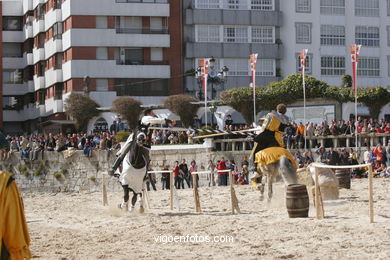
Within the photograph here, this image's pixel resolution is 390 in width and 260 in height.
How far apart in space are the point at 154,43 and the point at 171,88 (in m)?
3.63

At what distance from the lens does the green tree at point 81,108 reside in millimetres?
56156

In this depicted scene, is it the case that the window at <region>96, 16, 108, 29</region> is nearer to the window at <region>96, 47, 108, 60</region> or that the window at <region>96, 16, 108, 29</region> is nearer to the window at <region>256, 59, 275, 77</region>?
the window at <region>96, 47, 108, 60</region>

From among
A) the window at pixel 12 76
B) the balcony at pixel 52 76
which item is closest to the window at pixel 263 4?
the balcony at pixel 52 76

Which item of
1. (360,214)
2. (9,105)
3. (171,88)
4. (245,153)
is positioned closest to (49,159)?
(245,153)

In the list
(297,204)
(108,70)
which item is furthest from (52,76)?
(297,204)

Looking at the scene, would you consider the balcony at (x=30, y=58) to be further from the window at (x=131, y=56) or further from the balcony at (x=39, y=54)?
the window at (x=131, y=56)

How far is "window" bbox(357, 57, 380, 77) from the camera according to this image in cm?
6462

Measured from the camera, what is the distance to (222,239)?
14812 mm

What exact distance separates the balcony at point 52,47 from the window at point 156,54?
23.7 ft

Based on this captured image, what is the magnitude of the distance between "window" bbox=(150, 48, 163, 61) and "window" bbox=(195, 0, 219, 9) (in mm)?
4415

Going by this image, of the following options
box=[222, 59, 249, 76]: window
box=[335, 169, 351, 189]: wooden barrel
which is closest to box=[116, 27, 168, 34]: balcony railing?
box=[222, 59, 249, 76]: window

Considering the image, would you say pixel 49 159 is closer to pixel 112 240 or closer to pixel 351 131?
pixel 351 131

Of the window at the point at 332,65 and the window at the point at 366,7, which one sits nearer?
the window at the point at 332,65

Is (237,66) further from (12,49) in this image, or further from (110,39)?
(12,49)
